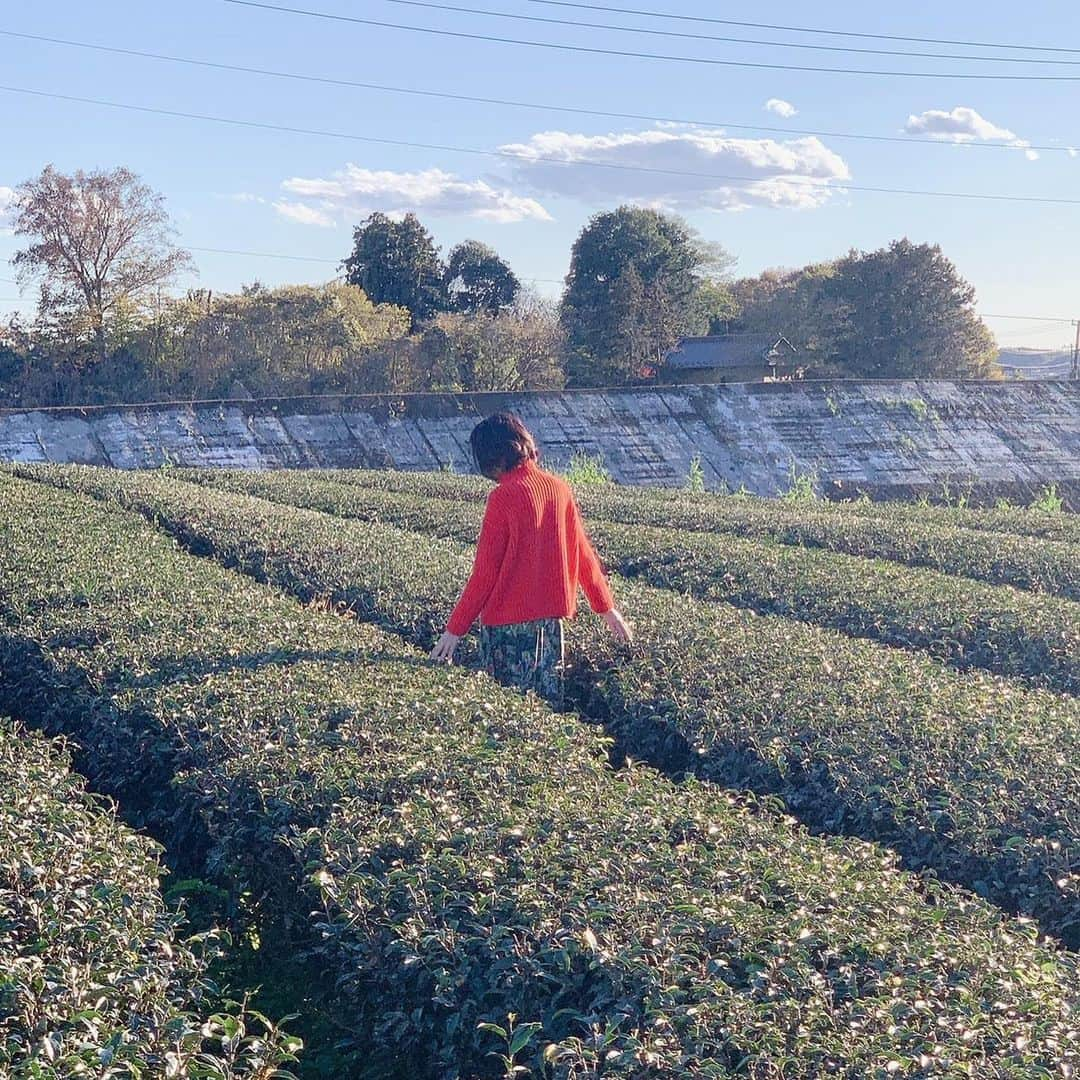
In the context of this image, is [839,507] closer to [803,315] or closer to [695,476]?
[695,476]

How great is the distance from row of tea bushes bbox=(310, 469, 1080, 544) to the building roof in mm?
25690

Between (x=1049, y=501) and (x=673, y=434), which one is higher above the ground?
(x=673, y=434)

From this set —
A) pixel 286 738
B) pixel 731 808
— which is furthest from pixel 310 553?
pixel 731 808

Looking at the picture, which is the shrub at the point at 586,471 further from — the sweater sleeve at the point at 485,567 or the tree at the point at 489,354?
the sweater sleeve at the point at 485,567

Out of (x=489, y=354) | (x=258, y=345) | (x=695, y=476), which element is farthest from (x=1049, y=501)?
(x=258, y=345)

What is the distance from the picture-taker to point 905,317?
43.8 m

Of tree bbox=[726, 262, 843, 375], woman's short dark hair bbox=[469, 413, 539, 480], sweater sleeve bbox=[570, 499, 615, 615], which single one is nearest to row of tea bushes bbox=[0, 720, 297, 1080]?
woman's short dark hair bbox=[469, 413, 539, 480]

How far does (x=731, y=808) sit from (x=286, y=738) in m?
1.82

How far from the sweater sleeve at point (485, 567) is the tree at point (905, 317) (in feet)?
131

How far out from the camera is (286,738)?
4840 mm

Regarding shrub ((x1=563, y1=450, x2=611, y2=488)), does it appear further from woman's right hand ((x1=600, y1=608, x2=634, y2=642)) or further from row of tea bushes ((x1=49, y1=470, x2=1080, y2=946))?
woman's right hand ((x1=600, y1=608, x2=634, y2=642))

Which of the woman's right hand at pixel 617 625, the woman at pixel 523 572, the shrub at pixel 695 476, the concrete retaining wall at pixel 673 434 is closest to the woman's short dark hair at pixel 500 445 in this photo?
the woman at pixel 523 572

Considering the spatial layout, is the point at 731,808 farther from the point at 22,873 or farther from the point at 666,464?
the point at 666,464

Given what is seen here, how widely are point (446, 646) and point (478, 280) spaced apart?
1601 inches
